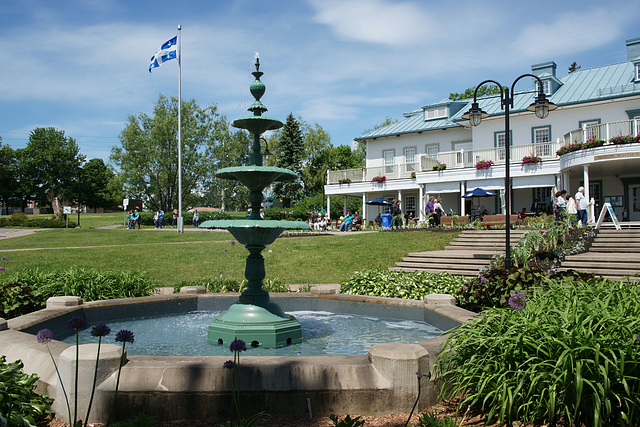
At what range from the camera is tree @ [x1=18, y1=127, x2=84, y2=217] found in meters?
65.9

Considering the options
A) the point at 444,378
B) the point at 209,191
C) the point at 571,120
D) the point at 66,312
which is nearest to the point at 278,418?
the point at 444,378

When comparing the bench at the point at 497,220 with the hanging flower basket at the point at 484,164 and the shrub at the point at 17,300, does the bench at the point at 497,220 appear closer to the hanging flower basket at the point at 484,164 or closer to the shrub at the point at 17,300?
the hanging flower basket at the point at 484,164

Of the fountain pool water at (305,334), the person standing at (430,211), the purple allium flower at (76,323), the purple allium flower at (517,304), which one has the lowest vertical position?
the fountain pool water at (305,334)

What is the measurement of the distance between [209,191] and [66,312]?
175ft

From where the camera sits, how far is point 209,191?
194 ft

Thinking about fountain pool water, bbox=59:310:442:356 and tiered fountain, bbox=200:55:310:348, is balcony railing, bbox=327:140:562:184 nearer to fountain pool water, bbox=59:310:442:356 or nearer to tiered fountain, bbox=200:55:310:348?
fountain pool water, bbox=59:310:442:356

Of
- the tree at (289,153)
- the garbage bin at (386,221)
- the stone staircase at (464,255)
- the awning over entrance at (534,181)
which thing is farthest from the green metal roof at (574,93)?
the tree at (289,153)

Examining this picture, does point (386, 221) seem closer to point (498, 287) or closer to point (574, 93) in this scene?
point (574, 93)

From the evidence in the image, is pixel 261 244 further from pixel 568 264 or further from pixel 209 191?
pixel 209 191

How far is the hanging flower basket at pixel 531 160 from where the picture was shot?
28025mm

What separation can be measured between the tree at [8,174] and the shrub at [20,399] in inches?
2894

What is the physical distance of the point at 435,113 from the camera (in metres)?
38.5

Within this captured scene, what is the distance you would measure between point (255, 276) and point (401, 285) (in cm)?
391

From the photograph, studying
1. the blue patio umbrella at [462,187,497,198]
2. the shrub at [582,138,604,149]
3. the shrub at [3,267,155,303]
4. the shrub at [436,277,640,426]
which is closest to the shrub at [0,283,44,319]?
the shrub at [3,267,155,303]
